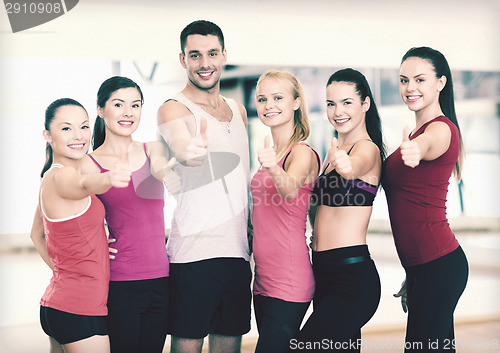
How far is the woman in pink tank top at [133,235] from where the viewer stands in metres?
2.03

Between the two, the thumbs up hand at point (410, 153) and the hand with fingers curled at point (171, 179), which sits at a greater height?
the thumbs up hand at point (410, 153)

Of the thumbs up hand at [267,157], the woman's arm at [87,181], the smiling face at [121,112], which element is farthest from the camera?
the smiling face at [121,112]

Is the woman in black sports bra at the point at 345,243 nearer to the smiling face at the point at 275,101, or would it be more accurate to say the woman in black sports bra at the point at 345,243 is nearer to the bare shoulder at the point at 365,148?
the bare shoulder at the point at 365,148

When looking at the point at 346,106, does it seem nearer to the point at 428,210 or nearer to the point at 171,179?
the point at 428,210

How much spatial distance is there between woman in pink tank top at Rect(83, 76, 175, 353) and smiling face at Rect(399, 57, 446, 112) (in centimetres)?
100

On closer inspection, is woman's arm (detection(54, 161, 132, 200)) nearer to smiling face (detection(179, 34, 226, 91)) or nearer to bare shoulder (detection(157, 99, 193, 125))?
bare shoulder (detection(157, 99, 193, 125))

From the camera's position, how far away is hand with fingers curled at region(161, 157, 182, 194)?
6.75ft

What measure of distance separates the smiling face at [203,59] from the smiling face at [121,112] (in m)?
0.29

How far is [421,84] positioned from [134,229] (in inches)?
50.8
